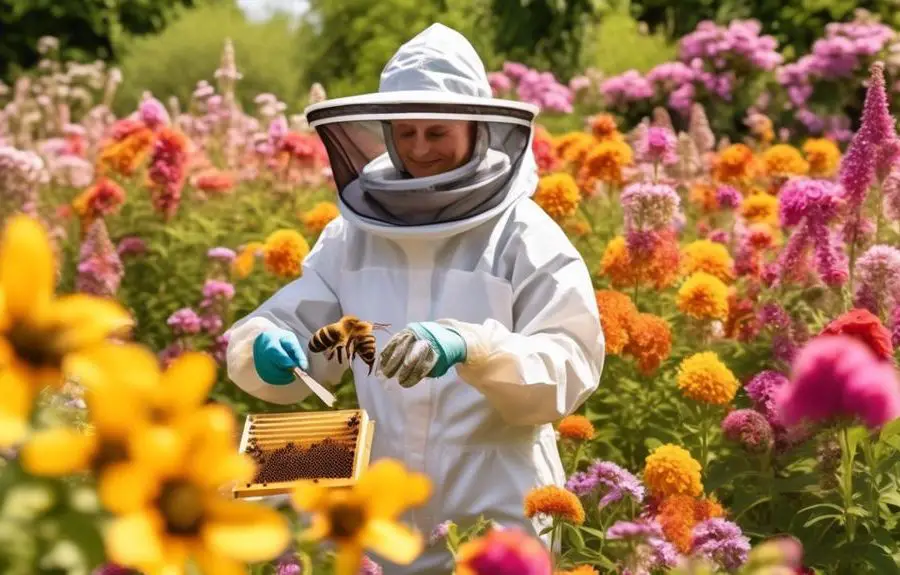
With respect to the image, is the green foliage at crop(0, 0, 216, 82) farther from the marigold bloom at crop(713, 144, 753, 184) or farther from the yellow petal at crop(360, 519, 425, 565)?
the yellow petal at crop(360, 519, 425, 565)

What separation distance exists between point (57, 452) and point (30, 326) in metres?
0.10

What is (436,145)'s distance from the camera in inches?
117

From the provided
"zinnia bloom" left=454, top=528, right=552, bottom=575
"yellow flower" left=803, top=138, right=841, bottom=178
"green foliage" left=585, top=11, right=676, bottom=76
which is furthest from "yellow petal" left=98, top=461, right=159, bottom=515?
"green foliage" left=585, top=11, right=676, bottom=76

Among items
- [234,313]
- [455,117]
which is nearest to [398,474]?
[455,117]

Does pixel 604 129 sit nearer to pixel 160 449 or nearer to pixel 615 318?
pixel 615 318

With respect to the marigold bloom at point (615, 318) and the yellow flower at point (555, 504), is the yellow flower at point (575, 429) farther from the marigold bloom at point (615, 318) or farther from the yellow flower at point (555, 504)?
the yellow flower at point (555, 504)

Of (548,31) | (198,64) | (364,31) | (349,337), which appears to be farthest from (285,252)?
(364,31)

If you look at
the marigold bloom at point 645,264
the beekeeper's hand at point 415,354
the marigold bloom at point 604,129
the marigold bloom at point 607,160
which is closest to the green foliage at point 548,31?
the marigold bloom at point 604,129

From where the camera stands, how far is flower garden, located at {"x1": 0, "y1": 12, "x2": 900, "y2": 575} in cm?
93

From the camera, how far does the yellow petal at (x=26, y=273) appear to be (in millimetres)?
922

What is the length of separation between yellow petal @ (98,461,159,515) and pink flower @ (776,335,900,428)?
1.47 feet

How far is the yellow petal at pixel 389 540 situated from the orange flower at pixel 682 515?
1.34 metres

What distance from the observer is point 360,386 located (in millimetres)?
3094

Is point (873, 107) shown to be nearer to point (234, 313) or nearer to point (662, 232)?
point (662, 232)
